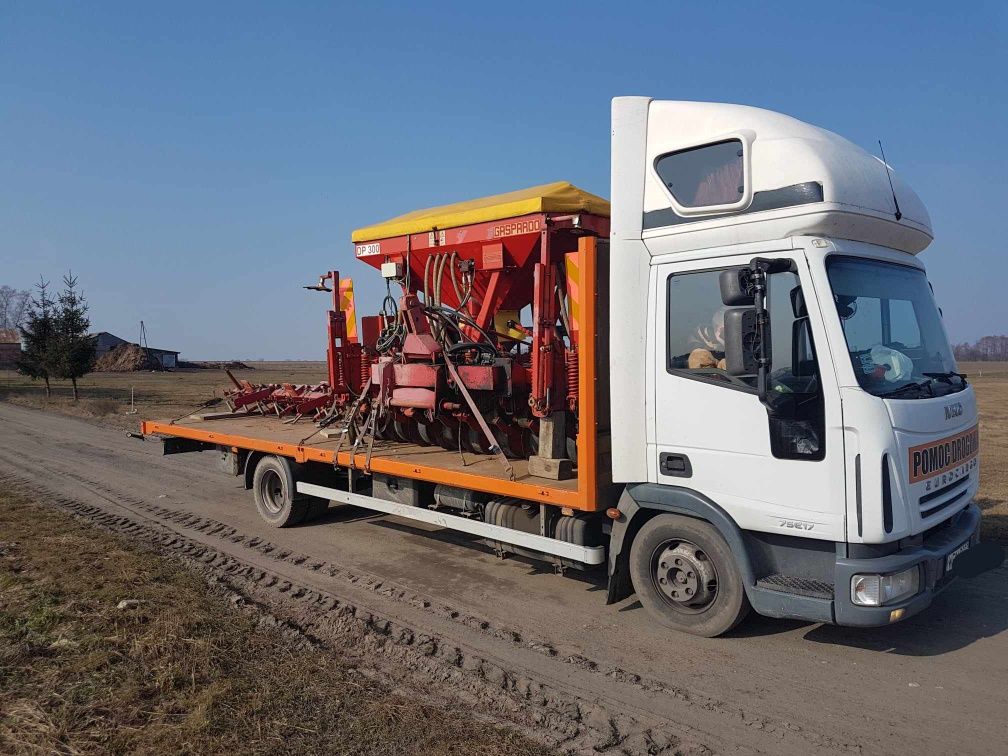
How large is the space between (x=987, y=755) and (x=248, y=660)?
390 cm

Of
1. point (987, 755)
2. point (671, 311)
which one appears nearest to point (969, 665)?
point (987, 755)

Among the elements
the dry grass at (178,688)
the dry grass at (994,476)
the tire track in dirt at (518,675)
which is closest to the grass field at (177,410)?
the dry grass at (994,476)

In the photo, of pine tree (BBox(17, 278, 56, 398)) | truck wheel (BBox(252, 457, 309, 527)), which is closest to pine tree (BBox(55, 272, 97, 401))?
pine tree (BBox(17, 278, 56, 398))

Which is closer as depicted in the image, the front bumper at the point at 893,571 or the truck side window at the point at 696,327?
the front bumper at the point at 893,571

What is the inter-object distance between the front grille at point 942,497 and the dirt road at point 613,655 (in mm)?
902

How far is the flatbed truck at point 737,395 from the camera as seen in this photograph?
12.6 ft

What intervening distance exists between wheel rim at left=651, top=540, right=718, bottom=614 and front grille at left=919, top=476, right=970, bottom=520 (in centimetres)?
124

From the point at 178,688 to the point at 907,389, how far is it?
4431 mm

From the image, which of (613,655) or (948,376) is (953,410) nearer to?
(948,376)

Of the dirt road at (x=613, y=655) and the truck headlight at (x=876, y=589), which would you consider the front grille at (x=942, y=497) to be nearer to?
the truck headlight at (x=876, y=589)

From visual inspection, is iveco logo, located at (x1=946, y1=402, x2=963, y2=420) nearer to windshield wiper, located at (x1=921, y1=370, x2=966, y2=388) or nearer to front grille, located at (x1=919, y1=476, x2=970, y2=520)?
windshield wiper, located at (x1=921, y1=370, x2=966, y2=388)

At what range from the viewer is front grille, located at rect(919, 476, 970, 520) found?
4000 mm

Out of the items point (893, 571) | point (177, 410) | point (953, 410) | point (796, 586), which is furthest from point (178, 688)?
point (177, 410)

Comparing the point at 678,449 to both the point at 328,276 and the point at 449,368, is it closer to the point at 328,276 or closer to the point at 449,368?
the point at 449,368
